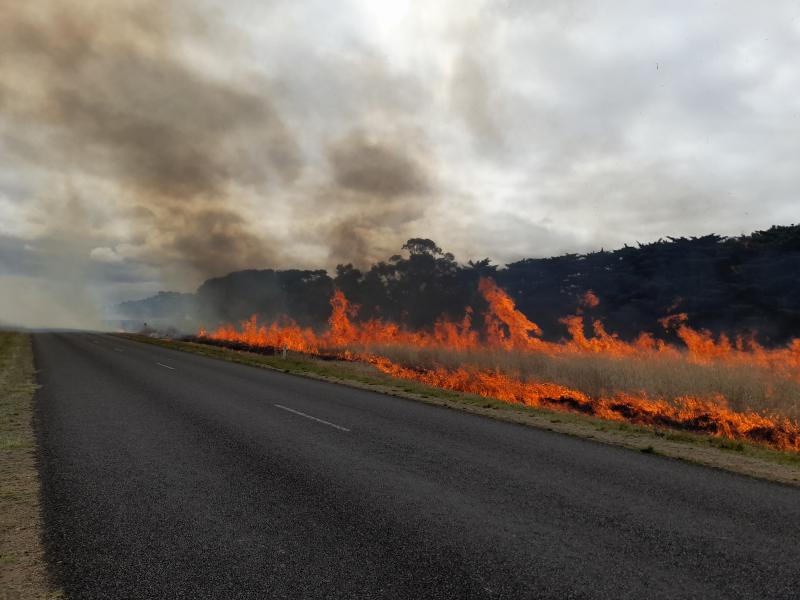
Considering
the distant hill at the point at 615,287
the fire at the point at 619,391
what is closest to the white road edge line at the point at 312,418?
the fire at the point at 619,391

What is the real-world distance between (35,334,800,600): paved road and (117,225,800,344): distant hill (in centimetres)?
3398

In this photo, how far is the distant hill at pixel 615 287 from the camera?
35469 mm

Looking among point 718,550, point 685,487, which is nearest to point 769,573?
point 718,550

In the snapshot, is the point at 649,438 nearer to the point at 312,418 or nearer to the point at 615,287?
the point at 312,418

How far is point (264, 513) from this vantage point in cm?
512

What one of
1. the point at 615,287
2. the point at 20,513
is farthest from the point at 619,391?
the point at 615,287

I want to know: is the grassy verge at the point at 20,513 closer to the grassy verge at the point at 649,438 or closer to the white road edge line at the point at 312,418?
the white road edge line at the point at 312,418

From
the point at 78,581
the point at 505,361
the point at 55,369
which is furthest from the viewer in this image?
the point at 505,361

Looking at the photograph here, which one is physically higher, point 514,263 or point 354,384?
point 514,263

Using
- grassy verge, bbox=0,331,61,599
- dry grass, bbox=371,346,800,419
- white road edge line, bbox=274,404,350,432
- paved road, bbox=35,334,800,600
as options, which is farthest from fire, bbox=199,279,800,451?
grassy verge, bbox=0,331,61,599

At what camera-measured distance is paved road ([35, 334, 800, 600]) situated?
3.78m

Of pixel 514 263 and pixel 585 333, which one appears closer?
pixel 585 333

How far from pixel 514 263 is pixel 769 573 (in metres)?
62.8

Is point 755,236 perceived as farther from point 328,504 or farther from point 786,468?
point 328,504
